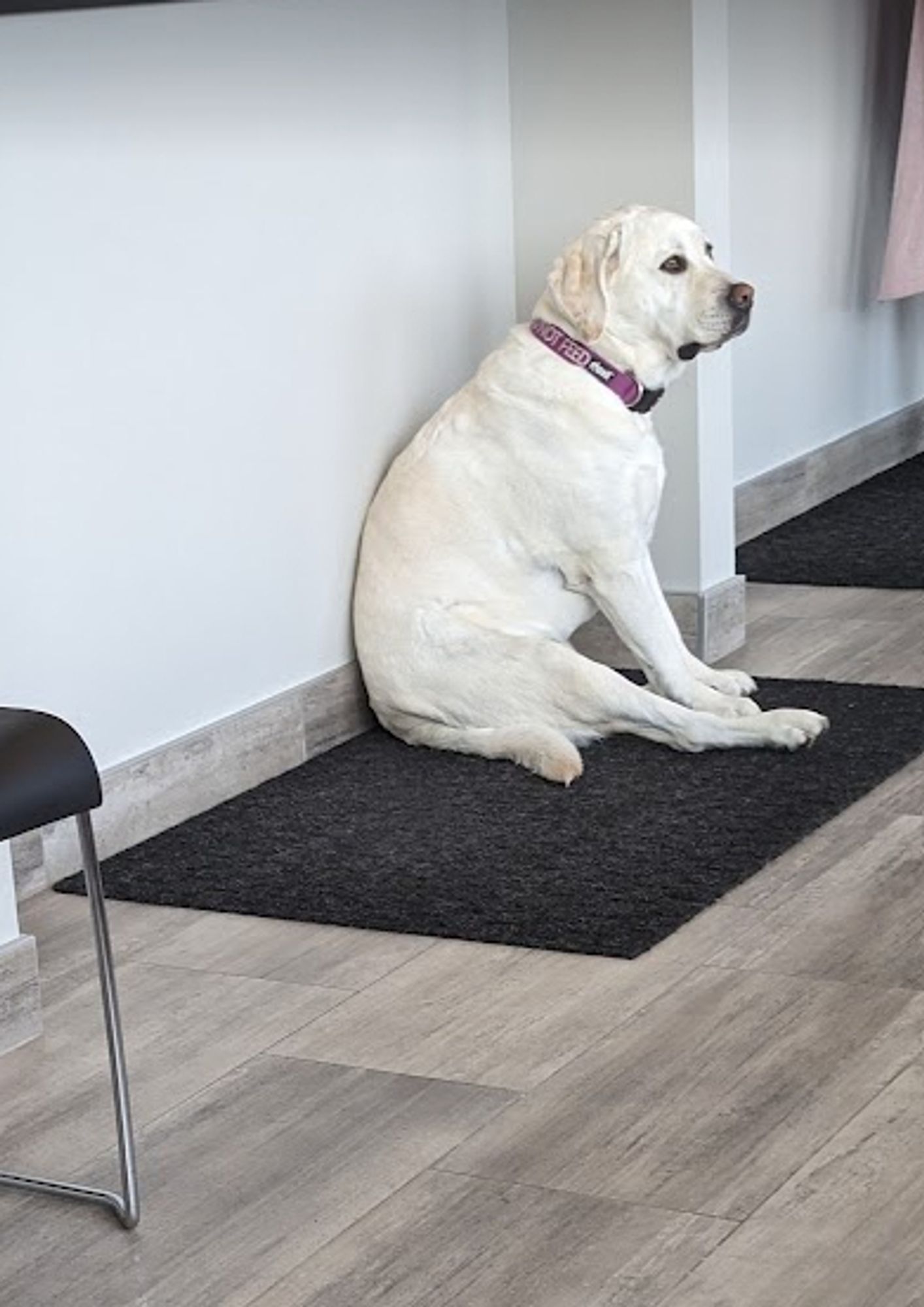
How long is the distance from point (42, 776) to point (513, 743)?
155cm

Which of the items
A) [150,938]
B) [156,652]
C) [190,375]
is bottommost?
[150,938]

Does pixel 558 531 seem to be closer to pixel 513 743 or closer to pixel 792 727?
pixel 513 743

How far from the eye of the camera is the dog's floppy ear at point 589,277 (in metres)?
3.86

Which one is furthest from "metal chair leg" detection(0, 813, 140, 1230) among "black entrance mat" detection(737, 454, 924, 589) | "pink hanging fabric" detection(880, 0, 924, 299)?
"pink hanging fabric" detection(880, 0, 924, 299)

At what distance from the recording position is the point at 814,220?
573 cm

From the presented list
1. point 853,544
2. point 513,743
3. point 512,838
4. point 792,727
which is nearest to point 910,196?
point 853,544

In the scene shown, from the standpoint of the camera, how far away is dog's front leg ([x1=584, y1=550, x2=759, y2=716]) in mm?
3939

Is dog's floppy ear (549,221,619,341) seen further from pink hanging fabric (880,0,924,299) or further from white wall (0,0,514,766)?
pink hanging fabric (880,0,924,299)

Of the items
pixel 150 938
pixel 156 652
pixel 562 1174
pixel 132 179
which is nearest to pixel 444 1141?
pixel 562 1174

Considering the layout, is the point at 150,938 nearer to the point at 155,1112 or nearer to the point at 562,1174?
the point at 155,1112

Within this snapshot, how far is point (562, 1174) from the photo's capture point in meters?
2.48

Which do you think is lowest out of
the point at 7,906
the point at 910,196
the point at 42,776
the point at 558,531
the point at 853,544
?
the point at 853,544

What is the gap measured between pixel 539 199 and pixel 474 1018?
75.4 inches

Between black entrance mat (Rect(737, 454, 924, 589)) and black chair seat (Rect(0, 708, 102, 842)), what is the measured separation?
110 inches
